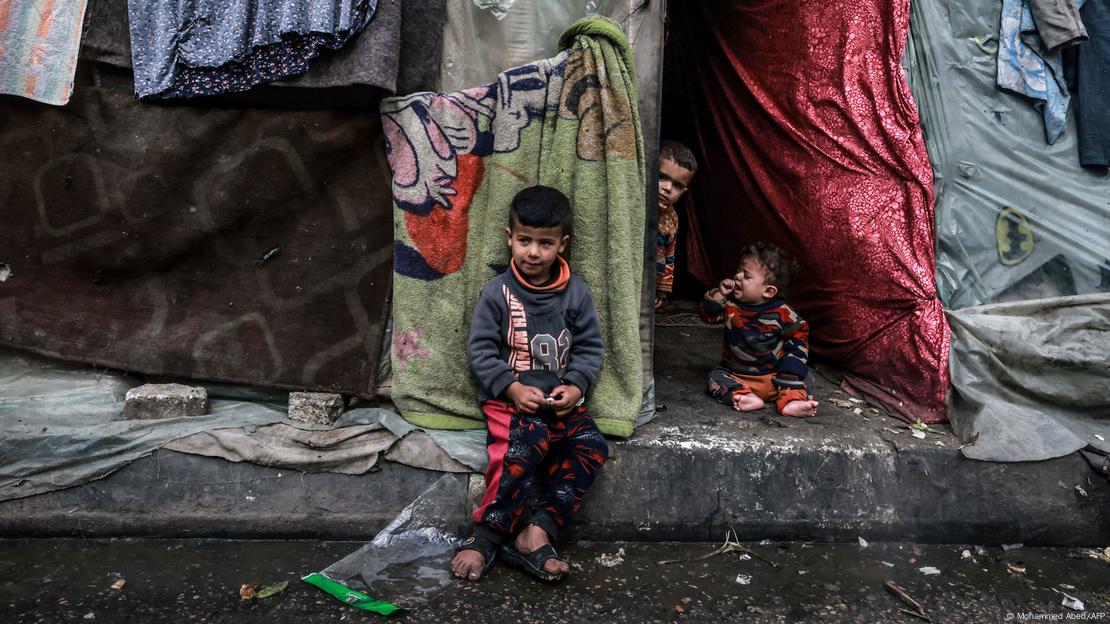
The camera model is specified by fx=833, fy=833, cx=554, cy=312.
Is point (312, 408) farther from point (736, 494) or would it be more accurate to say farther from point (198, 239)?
point (736, 494)

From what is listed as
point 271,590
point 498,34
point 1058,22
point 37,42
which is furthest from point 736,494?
point 37,42

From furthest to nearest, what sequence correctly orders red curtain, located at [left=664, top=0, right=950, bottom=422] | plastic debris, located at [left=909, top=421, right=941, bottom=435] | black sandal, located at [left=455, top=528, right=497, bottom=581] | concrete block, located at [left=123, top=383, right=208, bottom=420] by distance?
red curtain, located at [left=664, top=0, right=950, bottom=422] → plastic debris, located at [left=909, top=421, right=941, bottom=435] → concrete block, located at [left=123, top=383, right=208, bottom=420] → black sandal, located at [left=455, top=528, right=497, bottom=581]

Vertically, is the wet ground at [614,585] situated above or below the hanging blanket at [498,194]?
below

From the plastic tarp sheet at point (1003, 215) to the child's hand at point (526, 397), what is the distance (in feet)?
6.12

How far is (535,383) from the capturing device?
312 centimetres

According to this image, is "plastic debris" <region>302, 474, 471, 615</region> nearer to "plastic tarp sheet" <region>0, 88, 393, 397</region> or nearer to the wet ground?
the wet ground

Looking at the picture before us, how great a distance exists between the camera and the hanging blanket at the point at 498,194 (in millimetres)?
3225

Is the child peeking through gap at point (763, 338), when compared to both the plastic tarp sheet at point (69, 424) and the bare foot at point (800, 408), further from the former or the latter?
the plastic tarp sheet at point (69, 424)

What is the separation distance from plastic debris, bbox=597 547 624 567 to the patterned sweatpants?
19 cm

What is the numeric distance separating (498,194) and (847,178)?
1671 millimetres

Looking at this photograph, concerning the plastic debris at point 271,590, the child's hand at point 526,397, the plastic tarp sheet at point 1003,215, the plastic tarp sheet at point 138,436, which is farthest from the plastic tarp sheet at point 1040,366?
the plastic debris at point 271,590

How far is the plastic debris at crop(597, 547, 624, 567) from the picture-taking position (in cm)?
299

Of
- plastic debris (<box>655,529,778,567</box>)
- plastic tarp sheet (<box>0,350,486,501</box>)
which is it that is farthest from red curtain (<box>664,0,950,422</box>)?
plastic tarp sheet (<box>0,350,486,501</box>)

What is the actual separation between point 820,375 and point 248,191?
2815 millimetres
